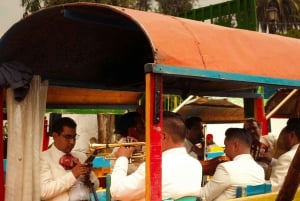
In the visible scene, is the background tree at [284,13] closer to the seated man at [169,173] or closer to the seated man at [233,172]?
the seated man at [233,172]

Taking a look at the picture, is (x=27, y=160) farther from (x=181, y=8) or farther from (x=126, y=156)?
(x=181, y=8)

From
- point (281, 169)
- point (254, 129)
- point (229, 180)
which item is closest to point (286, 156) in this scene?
point (281, 169)

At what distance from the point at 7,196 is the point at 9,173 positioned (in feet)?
0.60

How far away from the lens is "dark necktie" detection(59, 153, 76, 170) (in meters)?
4.25

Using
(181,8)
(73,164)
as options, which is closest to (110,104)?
(73,164)

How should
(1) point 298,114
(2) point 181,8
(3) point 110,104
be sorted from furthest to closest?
1. (2) point 181,8
2. (1) point 298,114
3. (3) point 110,104

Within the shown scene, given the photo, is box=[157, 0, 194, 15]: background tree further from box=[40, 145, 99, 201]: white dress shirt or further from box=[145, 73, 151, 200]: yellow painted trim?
box=[145, 73, 151, 200]: yellow painted trim

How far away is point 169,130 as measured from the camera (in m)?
3.64

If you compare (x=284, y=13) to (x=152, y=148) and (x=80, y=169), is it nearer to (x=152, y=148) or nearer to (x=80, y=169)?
(x=80, y=169)

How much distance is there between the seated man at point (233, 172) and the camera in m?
4.21

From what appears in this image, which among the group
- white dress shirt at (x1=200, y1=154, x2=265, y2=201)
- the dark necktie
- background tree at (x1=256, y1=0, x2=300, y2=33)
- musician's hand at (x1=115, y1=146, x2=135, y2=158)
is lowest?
white dress shirt at (x1=200, y1=154, x2=265, y2=201)

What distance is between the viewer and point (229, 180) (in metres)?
4.22

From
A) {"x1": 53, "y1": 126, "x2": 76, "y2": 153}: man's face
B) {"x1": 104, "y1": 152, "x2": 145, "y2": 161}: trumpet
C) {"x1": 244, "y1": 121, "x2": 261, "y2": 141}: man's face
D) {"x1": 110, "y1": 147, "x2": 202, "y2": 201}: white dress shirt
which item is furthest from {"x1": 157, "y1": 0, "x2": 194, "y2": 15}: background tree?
{"x1": 110, "y1": 147, "x2": 202, "y2": 201}: white dress shirt

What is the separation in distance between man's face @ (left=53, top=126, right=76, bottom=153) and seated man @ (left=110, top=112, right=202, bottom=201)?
76 centimetres
